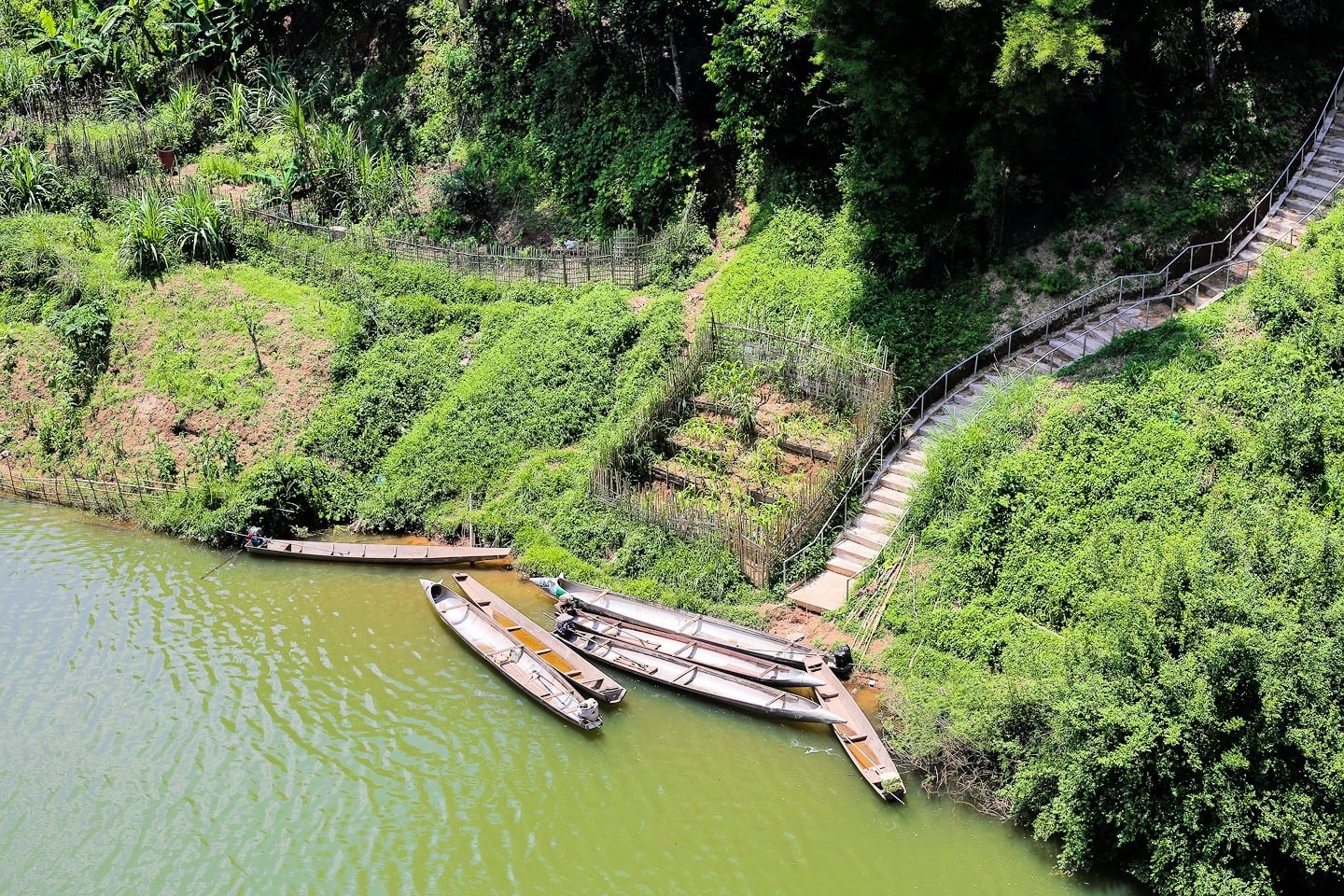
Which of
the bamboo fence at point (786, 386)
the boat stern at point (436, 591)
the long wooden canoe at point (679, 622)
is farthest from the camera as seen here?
the boat stern at point (436, 591)

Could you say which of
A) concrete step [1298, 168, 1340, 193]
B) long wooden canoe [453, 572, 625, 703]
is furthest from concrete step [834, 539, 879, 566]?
concrete step [1298, 168, 1340, 193]

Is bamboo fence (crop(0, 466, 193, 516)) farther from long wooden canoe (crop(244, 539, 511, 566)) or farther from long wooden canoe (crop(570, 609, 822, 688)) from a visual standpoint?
long wooden canoe (crop(570, 609, 822, 688))

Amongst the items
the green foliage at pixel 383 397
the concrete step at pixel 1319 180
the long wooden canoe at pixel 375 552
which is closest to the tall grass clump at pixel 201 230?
the green foliage at pixel 383 397

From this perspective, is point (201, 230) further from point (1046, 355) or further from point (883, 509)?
point (1046, 355)

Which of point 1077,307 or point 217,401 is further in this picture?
point 217,401

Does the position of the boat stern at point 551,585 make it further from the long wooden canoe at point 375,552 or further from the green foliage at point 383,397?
the green foliage at point 383,397

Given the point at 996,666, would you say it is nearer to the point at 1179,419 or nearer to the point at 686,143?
the point at 1179,419

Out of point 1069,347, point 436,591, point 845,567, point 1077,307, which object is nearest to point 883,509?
point 845,567
